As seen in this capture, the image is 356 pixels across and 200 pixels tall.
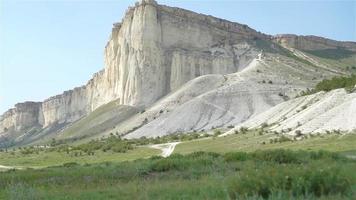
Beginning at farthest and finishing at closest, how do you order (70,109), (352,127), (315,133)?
(70,109) < (315,133) < (352,127)

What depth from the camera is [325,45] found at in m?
169

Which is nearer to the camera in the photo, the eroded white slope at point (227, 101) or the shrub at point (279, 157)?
the shrub at point (279, 157)

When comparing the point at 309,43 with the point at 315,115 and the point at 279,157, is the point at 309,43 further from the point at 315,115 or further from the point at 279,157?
the point at 279,157

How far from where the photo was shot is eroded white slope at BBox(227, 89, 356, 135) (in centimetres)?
5153

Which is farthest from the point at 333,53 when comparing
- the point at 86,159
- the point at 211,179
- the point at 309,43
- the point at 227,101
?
the point at 211,179

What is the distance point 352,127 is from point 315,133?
3.99 meters

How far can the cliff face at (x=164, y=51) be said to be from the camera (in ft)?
418

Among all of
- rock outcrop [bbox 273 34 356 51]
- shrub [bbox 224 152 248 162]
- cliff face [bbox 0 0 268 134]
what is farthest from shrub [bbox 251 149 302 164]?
rock outcrop [bbox 273 34 356 51]

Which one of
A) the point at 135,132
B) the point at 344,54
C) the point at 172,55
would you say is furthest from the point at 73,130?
the point at 344,54

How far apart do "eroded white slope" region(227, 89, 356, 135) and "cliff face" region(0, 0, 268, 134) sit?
53.7 metres

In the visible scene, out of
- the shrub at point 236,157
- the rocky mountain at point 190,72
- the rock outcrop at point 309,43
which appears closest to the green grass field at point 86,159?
the rocky mountain at point 190,72

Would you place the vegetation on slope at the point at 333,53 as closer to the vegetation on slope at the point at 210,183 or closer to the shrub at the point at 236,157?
the shrub at the point at 236,157

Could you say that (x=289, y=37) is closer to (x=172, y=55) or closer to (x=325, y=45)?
(x=325, y=45)

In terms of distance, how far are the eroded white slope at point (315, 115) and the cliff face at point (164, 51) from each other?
176 ft
